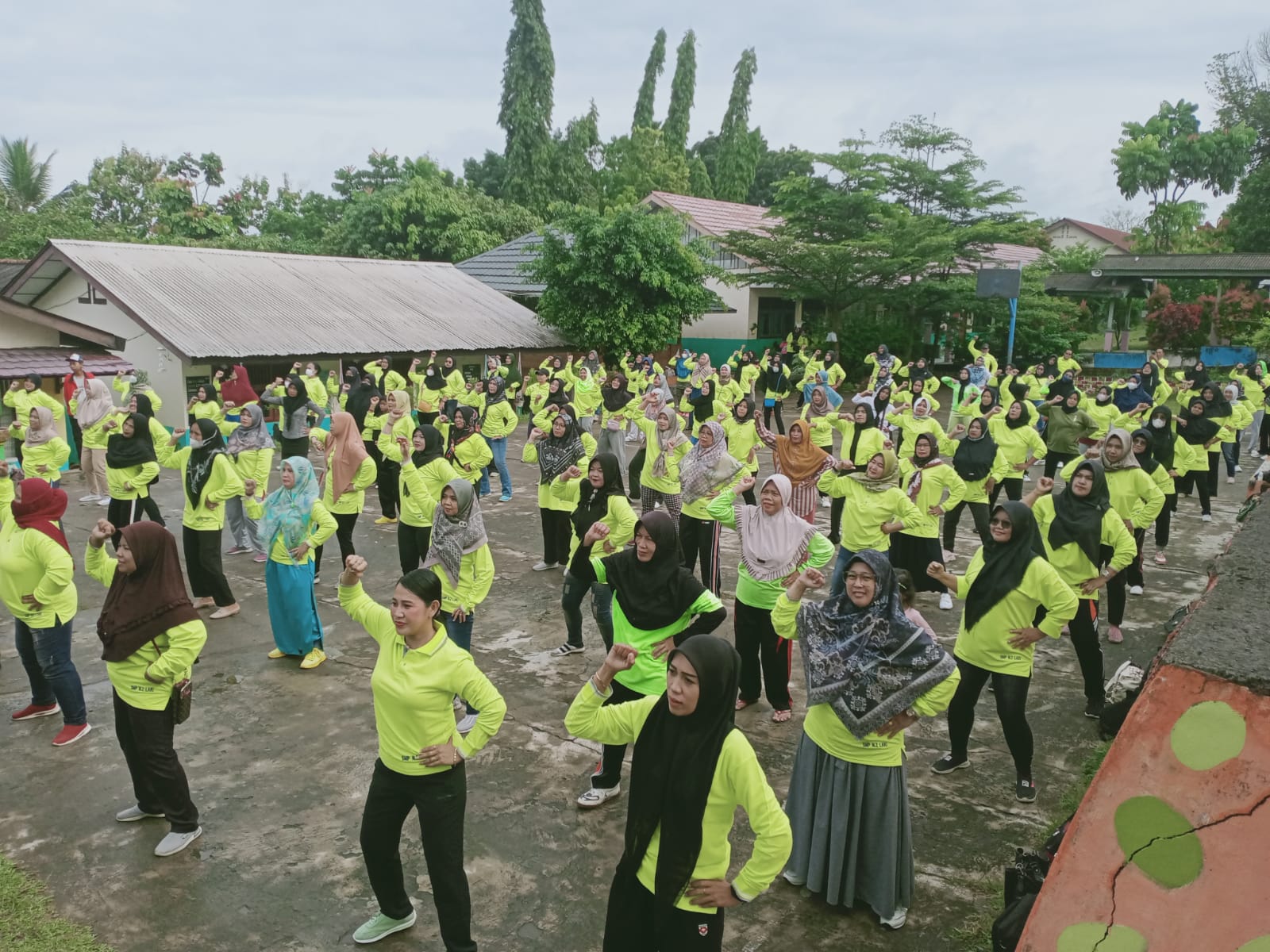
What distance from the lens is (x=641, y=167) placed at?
38281 mm

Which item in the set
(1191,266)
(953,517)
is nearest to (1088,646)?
(953,517)

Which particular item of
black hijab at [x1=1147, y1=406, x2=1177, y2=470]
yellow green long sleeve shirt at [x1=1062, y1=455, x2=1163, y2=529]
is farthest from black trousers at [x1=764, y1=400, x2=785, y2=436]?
yellow green long sleeve shirt at [x1=1062, y1=455, x2=1163, y2=529]

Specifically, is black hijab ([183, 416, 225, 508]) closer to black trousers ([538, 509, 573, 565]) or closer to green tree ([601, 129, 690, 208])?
black trousers ([538, 509, 573, 565])

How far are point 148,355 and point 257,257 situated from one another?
5924 mm

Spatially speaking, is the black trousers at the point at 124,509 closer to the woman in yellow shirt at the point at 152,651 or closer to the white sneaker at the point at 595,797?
the woman in yellow shirt at the point at 152,651

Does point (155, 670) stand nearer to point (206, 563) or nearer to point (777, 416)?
point (206, 563)

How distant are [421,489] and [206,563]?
1.78m

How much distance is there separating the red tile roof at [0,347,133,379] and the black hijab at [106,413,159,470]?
6.39 metres

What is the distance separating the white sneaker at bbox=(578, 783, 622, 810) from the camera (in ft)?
15.0

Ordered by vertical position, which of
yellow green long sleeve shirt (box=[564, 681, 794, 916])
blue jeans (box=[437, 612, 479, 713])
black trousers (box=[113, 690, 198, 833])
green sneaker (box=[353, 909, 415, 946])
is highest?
yellow green long sleeve shirt (box=[564, 681, 794, 916])

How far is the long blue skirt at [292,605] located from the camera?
6223mm

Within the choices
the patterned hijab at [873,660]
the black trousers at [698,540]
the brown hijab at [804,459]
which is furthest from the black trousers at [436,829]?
the brown hijab at [804,459]

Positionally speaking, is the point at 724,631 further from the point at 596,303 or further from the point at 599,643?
the point at 596,303

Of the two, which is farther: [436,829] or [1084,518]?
[1084,518]
